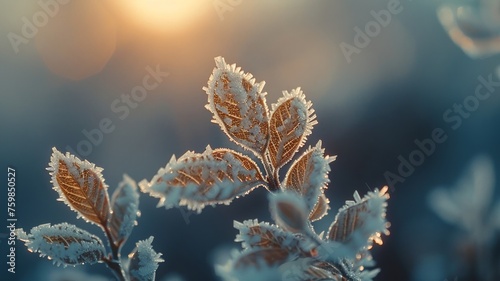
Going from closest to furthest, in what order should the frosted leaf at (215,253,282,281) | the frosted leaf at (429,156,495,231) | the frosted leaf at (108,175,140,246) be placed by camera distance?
1. the frosted leaf at (215,253,282,281)
2. the frosted leaf at (108,175,140,246)
3. the frosted leaf at (429,156,495,231)

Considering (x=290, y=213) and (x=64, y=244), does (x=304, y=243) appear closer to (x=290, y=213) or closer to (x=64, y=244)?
(x=290, y=213)

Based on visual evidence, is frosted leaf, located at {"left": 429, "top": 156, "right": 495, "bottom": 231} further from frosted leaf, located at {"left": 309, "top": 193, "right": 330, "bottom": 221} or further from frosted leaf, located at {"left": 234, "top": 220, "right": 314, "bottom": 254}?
frosted leaf, located at {"left": 234, "top": 220, "right": 314, "bottom": 254}

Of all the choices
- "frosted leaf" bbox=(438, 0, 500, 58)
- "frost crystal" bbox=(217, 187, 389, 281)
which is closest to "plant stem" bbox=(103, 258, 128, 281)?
"frost crystal" bbox=(217, 187, 389, 281)

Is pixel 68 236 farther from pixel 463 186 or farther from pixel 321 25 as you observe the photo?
pixel 321 25

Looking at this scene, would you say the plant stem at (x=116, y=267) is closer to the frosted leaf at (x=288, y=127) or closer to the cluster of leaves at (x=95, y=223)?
the cluster of leaves at (x=95, y=223)

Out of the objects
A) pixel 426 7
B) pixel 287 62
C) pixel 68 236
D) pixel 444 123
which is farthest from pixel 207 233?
pixel 426 7

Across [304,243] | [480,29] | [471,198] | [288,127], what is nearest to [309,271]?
[304,243]
